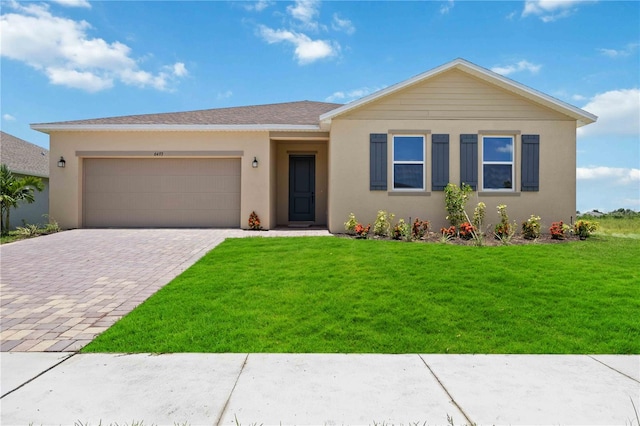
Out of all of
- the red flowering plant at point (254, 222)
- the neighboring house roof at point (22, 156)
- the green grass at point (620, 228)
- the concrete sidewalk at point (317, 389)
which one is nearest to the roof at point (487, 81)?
the green grass at point (620, 228)

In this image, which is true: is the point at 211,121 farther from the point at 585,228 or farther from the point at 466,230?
the point at 585,228

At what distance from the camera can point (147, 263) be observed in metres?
7.34

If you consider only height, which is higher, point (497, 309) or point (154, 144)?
point (154, 144)

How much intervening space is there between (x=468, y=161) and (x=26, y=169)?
17.5 metres

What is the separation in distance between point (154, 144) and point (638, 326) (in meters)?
12.8

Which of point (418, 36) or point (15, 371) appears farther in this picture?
point (418, 36)

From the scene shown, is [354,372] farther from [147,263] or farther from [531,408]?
[147,263]

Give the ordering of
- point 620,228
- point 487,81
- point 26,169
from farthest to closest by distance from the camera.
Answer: point 26,169, point 620,228, point 487,81

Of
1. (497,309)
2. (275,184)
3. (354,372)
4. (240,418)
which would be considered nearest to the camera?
(240,418)

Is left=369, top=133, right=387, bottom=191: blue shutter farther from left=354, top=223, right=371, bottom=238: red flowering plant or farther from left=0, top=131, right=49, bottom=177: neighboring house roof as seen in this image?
left=0, top=131, right=49, bottom=177: neighboring house roof

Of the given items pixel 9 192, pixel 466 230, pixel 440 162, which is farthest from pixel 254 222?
pixel 9 192

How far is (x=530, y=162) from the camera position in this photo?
10.9 m

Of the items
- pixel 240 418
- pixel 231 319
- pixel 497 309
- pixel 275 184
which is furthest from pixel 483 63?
pixel 240 418

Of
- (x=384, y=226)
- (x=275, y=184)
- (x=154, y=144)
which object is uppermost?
(x=154, y=144)
